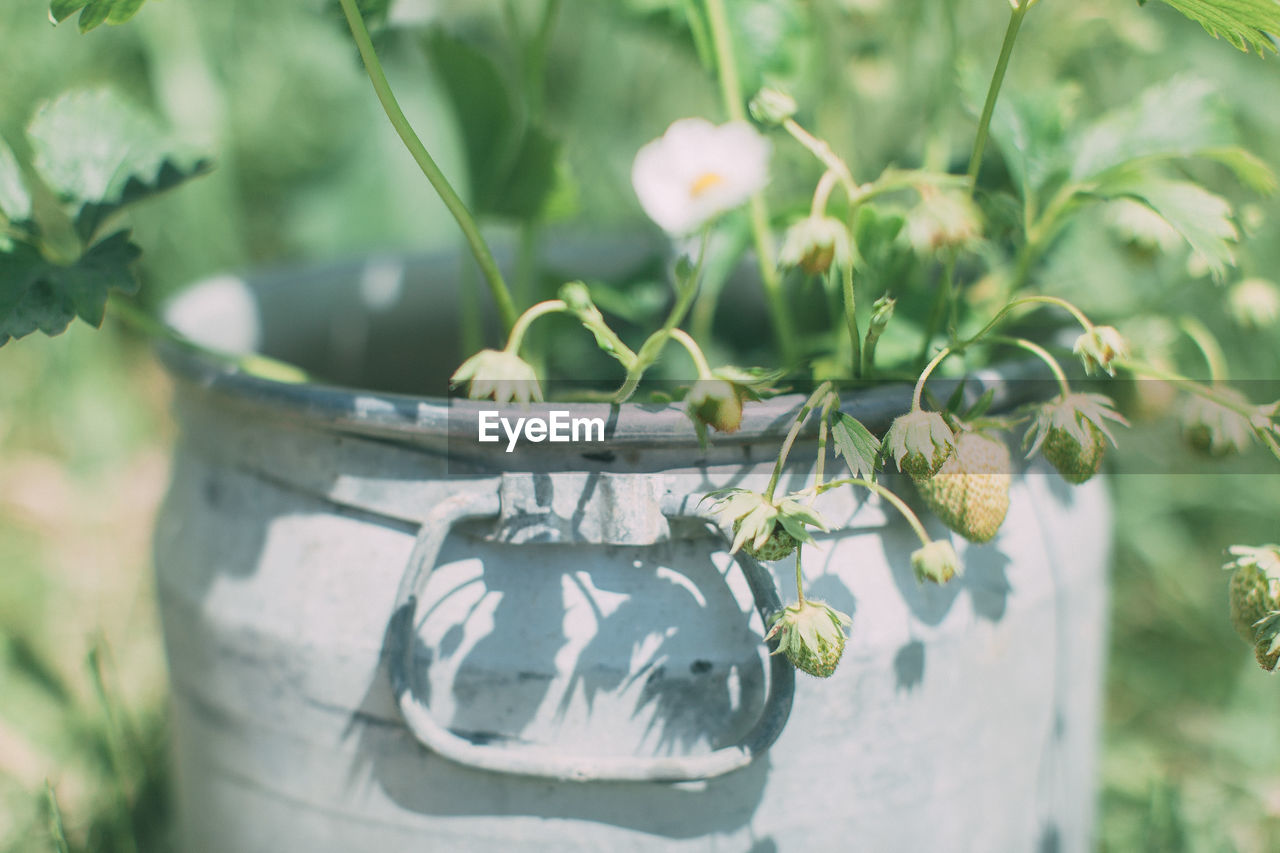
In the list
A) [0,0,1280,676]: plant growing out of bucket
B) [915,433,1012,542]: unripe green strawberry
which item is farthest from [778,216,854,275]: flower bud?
[915,433,1012,542]: unripe green strawberry

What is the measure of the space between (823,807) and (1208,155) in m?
0.40

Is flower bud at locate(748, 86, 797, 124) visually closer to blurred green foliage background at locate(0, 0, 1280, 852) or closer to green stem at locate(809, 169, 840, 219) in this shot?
green stem at locate(809, 169, 840, 219)

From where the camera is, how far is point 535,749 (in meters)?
0.48

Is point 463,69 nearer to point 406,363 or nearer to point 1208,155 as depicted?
point 406,363

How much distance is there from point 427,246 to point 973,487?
1.01 meters

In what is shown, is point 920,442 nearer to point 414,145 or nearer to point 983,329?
point 983,329

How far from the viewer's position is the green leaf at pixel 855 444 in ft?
1.34

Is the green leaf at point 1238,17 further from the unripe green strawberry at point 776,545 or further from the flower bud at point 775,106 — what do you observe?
the unripe green strawberry at point 776,545

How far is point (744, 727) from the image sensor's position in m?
0.48

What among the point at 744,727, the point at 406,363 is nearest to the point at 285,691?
the point at 744,727

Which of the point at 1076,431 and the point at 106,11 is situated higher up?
the point at 106,11

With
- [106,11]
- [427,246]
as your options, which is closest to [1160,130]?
[106,11]

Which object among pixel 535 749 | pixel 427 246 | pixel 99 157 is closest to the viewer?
pixel 535 749

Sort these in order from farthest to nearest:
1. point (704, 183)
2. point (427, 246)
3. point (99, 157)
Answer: point (427, 246) < point (99, 157) < point (704, 183)
